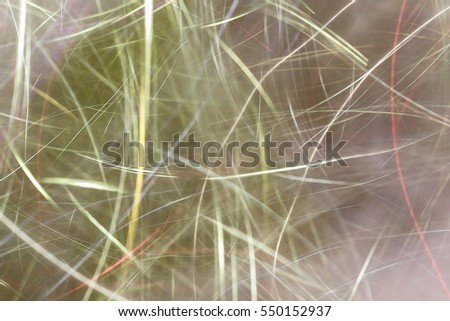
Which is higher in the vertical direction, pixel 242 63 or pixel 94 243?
pixel 242 63

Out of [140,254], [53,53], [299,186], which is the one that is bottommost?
[140,254]

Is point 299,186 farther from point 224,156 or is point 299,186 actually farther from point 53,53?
point 53,53

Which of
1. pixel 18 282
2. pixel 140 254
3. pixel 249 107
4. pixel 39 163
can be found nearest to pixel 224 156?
pixel 249 107
